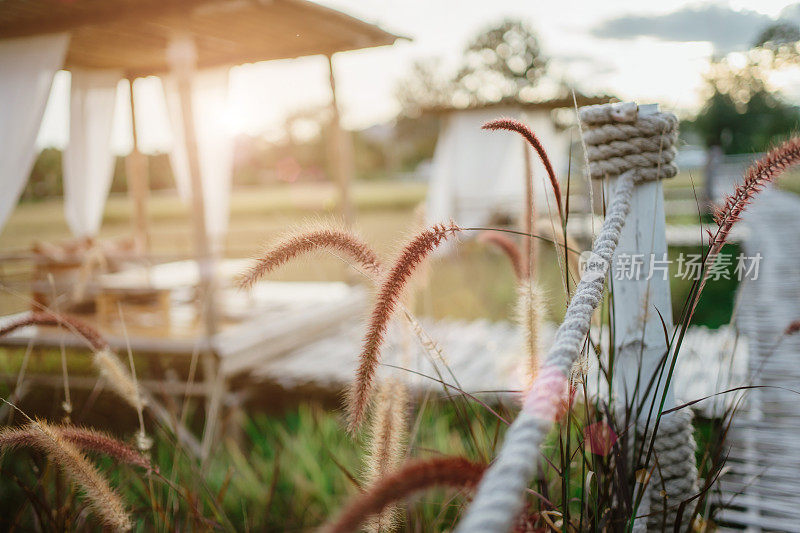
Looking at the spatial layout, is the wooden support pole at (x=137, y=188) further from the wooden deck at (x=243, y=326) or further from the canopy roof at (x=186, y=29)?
the wooden deck at (x=243, y=326)

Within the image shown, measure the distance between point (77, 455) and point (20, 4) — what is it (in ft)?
14.7

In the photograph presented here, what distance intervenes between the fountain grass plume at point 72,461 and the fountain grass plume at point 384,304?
0.48 metres

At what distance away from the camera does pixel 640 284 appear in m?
1.21

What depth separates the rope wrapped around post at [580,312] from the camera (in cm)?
46

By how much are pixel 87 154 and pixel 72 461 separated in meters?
6.22

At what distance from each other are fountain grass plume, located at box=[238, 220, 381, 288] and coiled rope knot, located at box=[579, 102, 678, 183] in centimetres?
51

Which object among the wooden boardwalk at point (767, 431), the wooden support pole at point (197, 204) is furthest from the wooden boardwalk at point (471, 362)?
the wooden support pole at point (197, 204)

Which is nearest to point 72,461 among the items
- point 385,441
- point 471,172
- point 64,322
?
point 64,322

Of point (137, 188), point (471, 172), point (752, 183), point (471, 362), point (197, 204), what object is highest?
point (471, 172)

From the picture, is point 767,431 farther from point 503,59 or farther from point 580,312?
point 503,59

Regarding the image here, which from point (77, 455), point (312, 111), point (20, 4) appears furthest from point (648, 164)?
point (312, 111)

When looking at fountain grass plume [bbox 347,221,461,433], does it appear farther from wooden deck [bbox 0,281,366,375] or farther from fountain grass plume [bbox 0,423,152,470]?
wooden deck [bbox 0,281,366,375]

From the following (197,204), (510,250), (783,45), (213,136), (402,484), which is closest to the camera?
(402,484)

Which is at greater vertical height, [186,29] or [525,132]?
[186,29]
